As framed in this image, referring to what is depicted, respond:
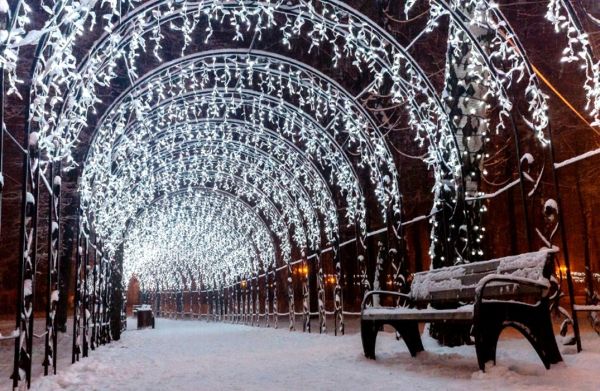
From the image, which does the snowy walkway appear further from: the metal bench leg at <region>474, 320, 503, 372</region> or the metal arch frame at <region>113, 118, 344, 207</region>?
the metal arch frame at <region>113, 118, 344, 207</region>

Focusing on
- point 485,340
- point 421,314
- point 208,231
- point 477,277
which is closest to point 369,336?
point 421,314

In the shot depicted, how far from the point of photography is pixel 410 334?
6586 mm

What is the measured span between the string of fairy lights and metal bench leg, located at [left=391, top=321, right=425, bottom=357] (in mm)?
2150

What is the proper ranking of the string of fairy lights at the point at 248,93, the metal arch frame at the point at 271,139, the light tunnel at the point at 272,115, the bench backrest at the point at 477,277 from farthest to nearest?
the metal arch frame at the point at 271,139 → the light tunnel at the point at 272,115 → the string of fairy lights at the point at 248,93 → the bench backrest at the point at 477,277

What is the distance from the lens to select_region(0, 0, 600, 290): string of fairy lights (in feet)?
20.0

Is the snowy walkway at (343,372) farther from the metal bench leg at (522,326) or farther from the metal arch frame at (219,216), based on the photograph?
the metal arch frame at (219,216)

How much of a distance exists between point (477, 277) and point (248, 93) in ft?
23.2

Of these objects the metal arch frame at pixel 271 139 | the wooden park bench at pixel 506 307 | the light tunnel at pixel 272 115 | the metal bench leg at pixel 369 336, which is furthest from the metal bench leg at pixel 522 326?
the metal arch frame at pixel 271 139

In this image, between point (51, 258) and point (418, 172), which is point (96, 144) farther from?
point (418, 172)

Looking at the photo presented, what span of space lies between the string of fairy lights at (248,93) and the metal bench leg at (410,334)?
2150mm

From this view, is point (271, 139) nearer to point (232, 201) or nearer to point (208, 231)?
point (232, 201)

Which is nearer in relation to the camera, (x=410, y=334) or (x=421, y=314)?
(x=421, y=314)

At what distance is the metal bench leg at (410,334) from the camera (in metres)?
6.49

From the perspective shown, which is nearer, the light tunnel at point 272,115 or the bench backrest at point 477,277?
the bench backrest at point 477,277
